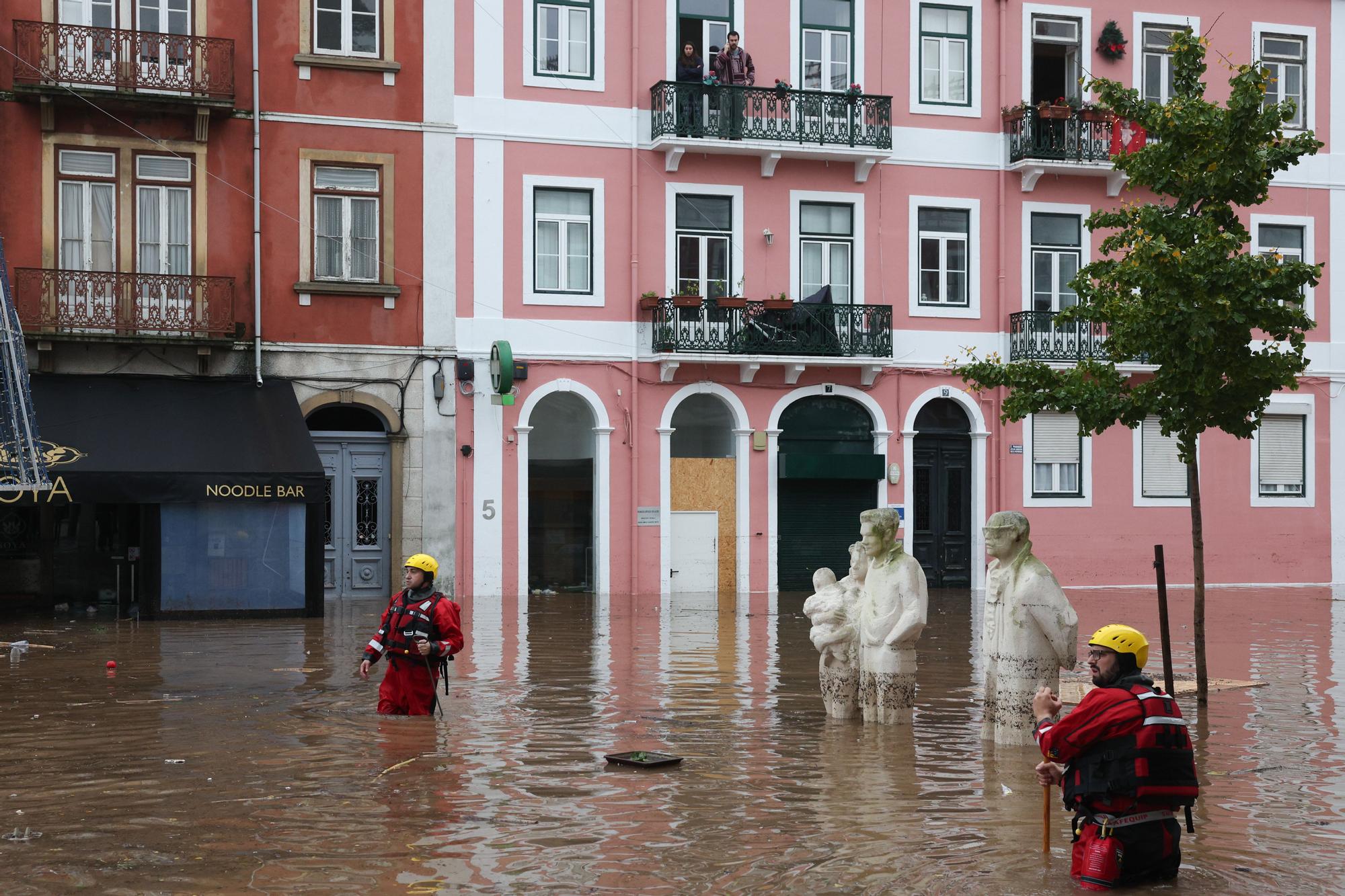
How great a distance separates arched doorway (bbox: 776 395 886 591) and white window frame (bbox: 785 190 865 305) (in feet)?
6.45

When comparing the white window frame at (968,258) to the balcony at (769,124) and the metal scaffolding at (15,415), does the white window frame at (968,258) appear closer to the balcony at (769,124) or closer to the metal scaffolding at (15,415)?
the balcony at (769,124)

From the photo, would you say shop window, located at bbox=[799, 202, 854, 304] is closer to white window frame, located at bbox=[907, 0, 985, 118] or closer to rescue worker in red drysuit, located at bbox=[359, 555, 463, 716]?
white window frame, located at bbox=[907, 0, 985, 118]

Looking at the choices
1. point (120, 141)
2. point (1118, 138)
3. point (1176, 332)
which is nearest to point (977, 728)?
point (1176, 332)

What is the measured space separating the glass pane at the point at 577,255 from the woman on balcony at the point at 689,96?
229 centimetres

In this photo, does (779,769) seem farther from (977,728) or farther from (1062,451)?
(1062,451)

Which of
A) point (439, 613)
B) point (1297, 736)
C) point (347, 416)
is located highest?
point (347, 416)

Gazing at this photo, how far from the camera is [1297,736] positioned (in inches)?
455

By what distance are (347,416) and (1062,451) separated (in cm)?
1278

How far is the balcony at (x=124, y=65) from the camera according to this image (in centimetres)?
2320

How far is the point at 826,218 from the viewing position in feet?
92.3

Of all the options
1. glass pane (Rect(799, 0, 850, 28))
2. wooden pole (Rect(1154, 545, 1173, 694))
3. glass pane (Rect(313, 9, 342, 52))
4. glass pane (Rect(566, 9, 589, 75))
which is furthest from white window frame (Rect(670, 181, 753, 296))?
wooden pole (Rect(1154, 545, 1173, 694))

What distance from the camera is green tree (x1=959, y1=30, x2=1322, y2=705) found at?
12891 millimetres

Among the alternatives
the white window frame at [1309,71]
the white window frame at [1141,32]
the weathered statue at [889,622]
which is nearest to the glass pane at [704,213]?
the white window frame at [1141,32]

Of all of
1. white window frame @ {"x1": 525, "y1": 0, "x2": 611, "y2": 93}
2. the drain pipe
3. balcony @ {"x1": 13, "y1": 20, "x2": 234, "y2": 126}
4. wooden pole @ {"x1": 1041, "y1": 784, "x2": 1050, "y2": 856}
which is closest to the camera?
wooden pole @ {"x1": 1041, "y1": 784, "x2": 1050, "y2": 856}
